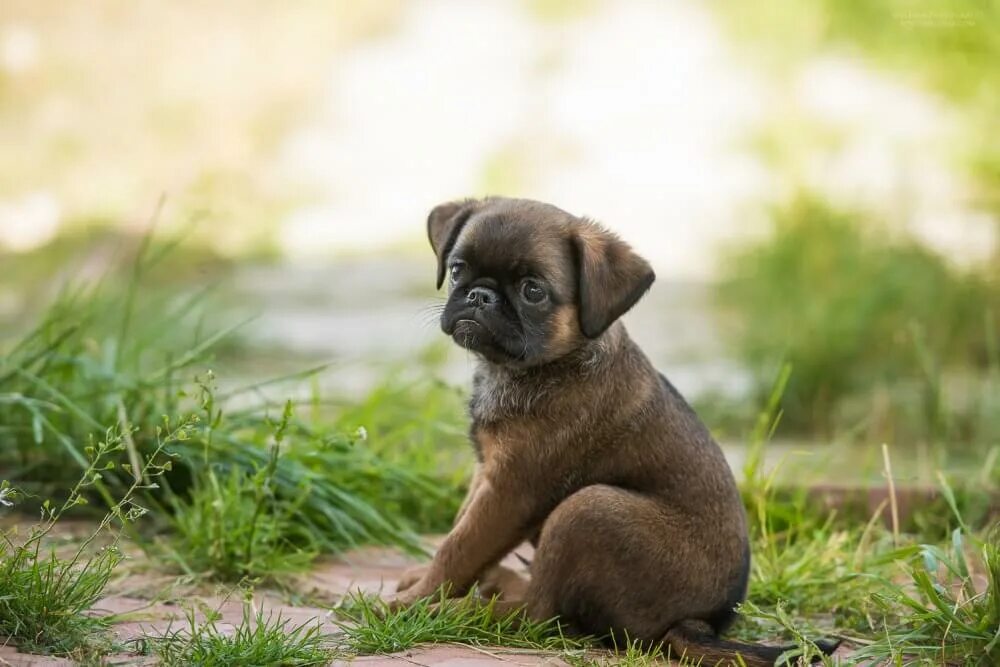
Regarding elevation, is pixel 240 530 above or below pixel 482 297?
below

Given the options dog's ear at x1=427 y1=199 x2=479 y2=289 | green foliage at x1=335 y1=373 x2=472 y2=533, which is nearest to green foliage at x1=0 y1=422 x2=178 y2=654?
dog's ear at x1=427 y1=199 x2=479 y2=289

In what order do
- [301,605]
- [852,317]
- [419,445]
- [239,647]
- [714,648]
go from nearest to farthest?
[239,647] → [714,648] → [301,605] → [419,445] → [852,317]

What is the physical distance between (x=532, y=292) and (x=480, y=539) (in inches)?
30.9

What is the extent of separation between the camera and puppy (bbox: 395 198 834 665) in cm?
407

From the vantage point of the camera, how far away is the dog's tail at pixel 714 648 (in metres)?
3.90

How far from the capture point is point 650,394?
4.42m

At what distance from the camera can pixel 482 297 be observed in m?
4.22

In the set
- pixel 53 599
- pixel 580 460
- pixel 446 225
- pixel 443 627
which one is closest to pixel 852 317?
pixel 446 225

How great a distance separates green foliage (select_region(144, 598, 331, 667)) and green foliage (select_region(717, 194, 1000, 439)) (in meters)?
3.74

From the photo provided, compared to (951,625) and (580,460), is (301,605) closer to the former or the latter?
(580,460)

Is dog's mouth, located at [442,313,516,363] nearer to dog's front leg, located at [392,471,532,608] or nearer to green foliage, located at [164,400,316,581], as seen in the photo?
dog's front leg, located at [392,471,532,608]

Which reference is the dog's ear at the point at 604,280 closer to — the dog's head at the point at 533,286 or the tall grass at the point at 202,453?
the dog's head at the point at 533,286

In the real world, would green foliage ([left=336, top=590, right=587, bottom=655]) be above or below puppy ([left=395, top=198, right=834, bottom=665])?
below

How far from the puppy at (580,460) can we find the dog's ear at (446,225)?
0.16m
